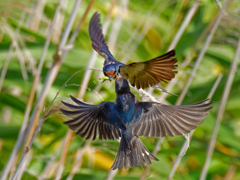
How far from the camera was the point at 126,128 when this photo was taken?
2.81 ft

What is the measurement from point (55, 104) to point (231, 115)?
6.89 feet

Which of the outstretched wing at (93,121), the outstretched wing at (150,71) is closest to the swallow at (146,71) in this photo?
the outstretched wing at (150,71)

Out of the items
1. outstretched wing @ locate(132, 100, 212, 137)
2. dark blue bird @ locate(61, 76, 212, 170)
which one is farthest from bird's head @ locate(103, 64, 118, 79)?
outstretched wing @ locate(132, 100, 212, 137)

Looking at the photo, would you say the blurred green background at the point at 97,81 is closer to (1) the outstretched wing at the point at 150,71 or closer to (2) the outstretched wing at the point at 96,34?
(2) the outstretched wing at the point at 96,34

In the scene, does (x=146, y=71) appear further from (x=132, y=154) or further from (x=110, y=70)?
(x=132, y=154)

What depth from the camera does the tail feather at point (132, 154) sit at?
33.8 inches

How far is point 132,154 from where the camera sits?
2.86 ft

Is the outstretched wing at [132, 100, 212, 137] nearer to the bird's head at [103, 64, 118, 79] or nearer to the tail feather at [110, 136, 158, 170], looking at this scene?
the tail feather at [110, 136, 158, 170]

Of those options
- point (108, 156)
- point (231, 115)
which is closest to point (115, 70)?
point (108, 156)

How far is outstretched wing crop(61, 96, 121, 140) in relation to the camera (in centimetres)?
80

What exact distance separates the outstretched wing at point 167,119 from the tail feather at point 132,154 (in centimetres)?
4

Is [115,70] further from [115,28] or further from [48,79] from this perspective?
[115,28]

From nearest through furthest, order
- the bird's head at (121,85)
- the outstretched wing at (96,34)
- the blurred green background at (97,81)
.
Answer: the bird's head at (121,85)
the outstretched wing at (96,34)
the blurred green background at (97,81)

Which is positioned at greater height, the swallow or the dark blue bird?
the swallow
